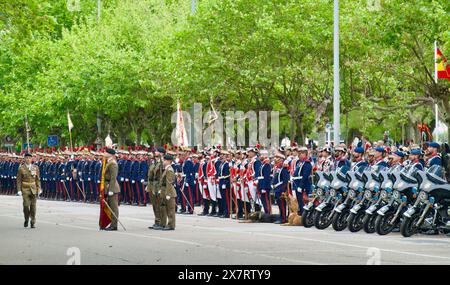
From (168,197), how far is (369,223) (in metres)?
4.86

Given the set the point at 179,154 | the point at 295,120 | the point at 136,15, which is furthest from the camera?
the point at 136,15

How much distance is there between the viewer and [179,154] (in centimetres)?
3925

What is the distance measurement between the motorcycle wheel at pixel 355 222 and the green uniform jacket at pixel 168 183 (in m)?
4.25

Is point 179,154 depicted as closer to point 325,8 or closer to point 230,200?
point 230,200

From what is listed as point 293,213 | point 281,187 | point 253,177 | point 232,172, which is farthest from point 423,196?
point 232,172

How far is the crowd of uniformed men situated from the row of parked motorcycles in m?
0.66

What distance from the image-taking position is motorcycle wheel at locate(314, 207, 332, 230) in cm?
2742

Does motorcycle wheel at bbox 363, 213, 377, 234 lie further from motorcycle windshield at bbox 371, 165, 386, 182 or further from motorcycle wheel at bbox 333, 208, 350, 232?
motorcycle wheel at bbox 333, 208, 350, 232

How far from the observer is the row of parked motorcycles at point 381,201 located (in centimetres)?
2442

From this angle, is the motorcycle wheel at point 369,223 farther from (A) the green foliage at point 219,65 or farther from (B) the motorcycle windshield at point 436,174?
(A) the green foliage at point 219,65

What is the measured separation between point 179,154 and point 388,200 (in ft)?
48.1

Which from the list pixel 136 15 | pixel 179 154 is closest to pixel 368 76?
pixel 179 154

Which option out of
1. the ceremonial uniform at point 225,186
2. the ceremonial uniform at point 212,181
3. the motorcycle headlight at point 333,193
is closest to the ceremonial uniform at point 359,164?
the motorcycle headlight at point 333,193

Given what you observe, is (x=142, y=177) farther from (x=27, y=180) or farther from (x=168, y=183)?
(x=168, y=183)
